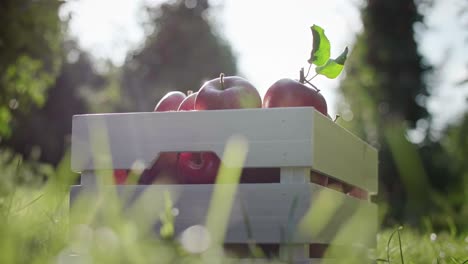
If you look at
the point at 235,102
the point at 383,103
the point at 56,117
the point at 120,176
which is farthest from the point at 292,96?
the point at 56,117

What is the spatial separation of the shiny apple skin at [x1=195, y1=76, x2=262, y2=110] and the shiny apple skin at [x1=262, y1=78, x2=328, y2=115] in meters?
0.06

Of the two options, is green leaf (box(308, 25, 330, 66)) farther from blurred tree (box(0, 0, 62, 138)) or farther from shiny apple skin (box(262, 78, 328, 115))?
blurred tree (box(0, 0, 62, 138))

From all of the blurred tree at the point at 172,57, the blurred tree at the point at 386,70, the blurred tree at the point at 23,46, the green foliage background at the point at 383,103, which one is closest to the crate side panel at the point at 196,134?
the green foliage background at the point at 383,103

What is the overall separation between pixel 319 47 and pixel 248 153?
0.64 metres

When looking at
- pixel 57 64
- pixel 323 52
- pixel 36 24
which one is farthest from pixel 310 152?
pixel 57 64

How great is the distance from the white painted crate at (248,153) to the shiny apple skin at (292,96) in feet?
0.56

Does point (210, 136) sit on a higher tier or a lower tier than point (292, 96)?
lower

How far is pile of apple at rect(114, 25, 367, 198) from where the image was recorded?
7.92ft

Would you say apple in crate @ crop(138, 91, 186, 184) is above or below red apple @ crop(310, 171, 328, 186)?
above

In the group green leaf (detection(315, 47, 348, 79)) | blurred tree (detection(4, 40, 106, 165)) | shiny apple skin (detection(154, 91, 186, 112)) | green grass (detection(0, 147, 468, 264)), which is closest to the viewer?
green grass (detection(0, 147, 468, 264))

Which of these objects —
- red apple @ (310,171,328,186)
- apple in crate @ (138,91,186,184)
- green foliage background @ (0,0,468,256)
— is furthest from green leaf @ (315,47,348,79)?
green foliage background @ (0,0,468,256)

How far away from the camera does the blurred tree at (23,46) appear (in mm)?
10305

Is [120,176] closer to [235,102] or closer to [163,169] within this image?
[163,169]

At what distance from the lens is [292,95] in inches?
102
